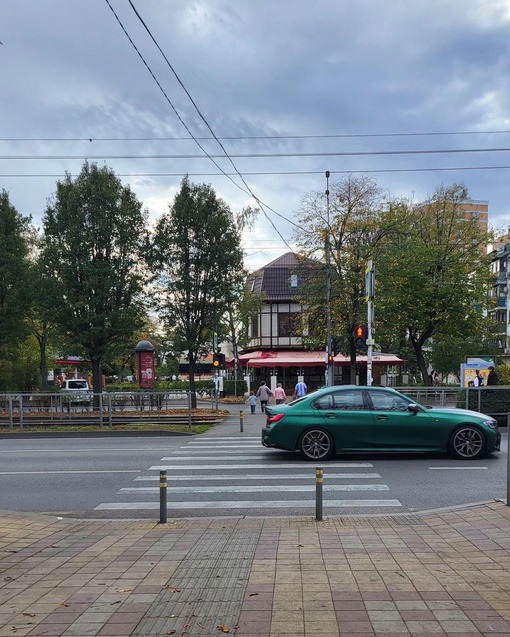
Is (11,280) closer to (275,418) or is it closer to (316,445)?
(275,418)

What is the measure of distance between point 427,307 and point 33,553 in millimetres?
32582

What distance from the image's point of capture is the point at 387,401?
12938mm

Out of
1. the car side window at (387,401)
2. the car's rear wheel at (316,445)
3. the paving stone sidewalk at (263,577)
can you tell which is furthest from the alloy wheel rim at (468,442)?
the paving stone sidewalk at (263,577)

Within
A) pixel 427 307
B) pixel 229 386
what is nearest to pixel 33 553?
pixel 427 307

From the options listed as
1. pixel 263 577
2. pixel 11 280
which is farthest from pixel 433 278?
pixel 263 577

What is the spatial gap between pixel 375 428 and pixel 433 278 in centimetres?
2700

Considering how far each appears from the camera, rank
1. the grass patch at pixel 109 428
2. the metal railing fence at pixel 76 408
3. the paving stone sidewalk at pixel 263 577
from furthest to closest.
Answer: the metal railing fence at pixel 76 408
the grass patch at pixel 109 428
the paving stone sidewalk at pixel 263 577

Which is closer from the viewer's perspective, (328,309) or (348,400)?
(348,400)

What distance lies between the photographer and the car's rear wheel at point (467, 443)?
12719mm

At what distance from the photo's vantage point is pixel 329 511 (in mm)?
8945

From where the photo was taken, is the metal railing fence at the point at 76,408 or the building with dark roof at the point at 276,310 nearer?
the metal railing fence at the point at 76,408

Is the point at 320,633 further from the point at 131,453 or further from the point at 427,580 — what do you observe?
the point at 131,453

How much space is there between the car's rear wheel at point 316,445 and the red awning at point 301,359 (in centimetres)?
3265

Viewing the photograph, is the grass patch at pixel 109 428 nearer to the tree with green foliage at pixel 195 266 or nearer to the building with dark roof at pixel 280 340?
the tree with green foliage at pixel 195 266
